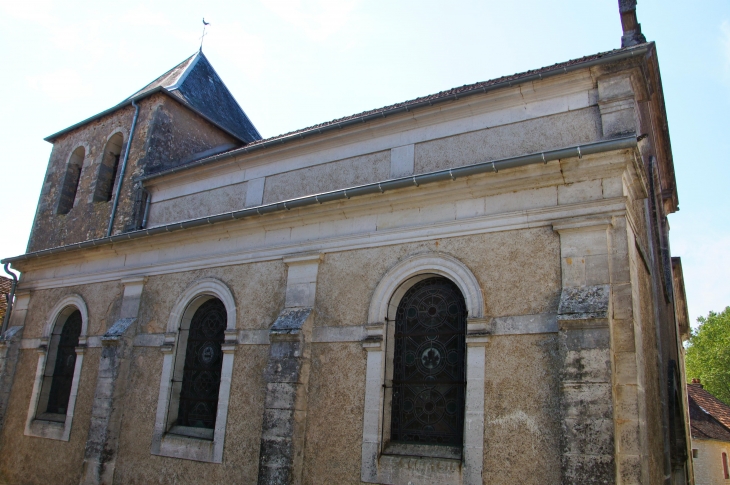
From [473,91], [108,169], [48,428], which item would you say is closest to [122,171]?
[108,169]

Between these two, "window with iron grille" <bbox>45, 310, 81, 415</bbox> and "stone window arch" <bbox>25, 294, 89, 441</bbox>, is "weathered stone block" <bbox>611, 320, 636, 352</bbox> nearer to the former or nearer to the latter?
"stone window arch" <bbox>25, 294, 89, 441</bbox>

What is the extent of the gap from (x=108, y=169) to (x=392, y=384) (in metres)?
8.81

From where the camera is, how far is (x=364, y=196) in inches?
284

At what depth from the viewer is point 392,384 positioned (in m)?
6.64

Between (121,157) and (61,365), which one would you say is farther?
(121,157)

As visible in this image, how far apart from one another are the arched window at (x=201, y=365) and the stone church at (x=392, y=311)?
3 cm

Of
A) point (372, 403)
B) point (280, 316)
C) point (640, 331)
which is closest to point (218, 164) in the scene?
point (280, 316)

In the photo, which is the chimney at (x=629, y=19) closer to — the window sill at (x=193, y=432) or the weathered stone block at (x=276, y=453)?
the weathered stone block at (x=276, y=453)

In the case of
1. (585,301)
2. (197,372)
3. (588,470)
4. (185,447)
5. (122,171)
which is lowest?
(185,447)

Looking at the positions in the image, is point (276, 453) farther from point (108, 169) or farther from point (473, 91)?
point (108, 169)

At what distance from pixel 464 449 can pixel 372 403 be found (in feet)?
4.02

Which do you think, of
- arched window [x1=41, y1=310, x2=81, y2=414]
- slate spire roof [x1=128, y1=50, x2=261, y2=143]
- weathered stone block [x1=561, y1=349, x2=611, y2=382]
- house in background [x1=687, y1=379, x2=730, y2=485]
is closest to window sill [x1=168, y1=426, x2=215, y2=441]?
arched window [x1=41, y1=310, x2=81, y2=414]

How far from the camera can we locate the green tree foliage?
32.6 m

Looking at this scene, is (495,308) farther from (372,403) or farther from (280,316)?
(280,316)
